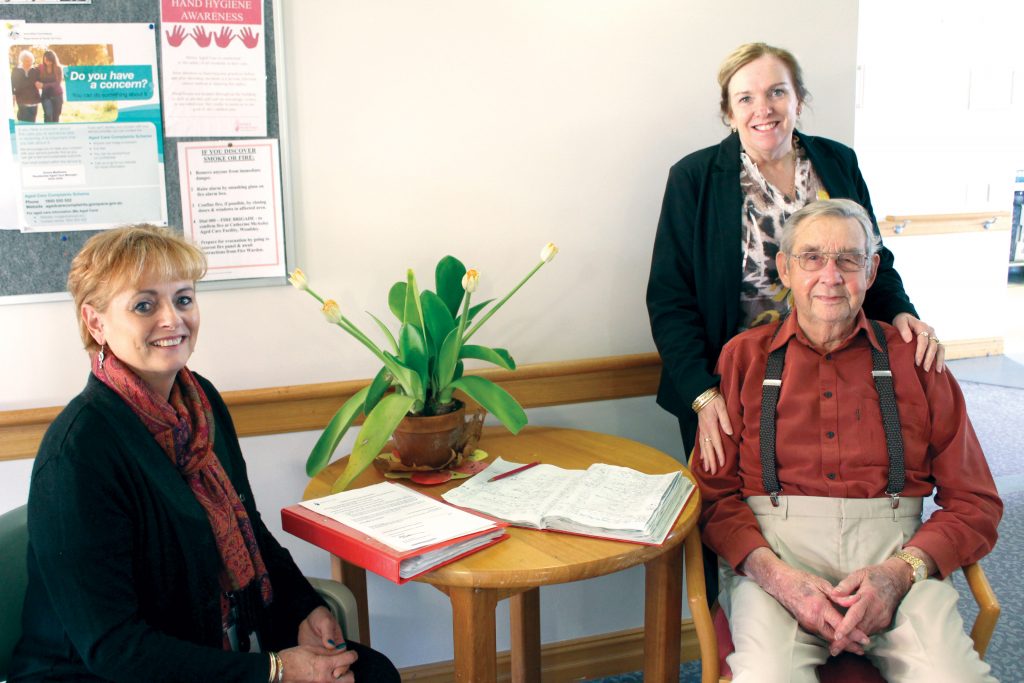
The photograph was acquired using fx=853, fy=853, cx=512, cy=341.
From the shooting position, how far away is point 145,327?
1.35m

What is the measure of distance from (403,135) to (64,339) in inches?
35.3

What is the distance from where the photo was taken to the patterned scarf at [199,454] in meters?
1.35

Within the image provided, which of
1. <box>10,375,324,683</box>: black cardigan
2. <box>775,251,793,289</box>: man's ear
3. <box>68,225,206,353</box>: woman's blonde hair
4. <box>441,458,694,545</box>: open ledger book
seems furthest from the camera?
<box>775,251,793,289</box>: man's ear

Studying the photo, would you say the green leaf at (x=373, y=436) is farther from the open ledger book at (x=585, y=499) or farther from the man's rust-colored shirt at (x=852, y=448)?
the man's rust-colored shirt at (x=852, y=448)

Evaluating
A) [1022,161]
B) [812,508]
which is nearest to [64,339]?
[812,508]

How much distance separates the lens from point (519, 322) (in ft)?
7.29

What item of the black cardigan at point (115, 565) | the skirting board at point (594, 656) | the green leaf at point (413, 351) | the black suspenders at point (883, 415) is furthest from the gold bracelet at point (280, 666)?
the skirting board at point (594, 656)

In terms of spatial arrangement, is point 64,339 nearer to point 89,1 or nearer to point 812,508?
point 89,1

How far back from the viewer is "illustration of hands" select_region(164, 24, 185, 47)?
1843 millimetres

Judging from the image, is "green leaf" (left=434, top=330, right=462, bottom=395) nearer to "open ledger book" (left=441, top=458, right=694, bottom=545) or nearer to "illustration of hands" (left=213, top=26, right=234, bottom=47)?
"open ledger book" (left=441, top=458, right=694, bottom=545)

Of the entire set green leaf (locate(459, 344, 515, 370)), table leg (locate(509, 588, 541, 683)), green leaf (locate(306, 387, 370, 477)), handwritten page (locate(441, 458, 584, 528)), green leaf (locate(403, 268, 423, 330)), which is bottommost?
table leg (locate(509, 588, 541, 683))

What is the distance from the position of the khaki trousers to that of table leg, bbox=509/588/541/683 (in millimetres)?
547

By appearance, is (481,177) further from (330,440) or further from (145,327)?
(145,327)

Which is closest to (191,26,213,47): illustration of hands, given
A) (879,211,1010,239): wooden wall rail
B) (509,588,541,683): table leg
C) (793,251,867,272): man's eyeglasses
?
(793,251,867,272): man's eyeglasses
